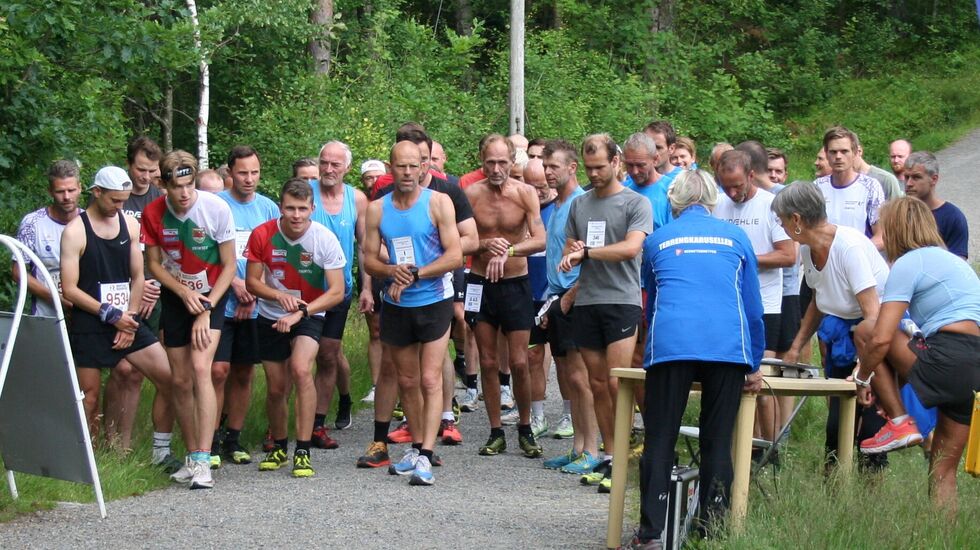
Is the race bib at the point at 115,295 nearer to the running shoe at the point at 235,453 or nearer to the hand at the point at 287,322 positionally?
the hand at the point at 287,322

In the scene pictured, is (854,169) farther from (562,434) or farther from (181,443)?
(181,443)

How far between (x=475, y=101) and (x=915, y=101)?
1287cm

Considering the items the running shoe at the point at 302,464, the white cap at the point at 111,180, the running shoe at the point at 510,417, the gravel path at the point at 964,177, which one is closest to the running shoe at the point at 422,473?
the running shoe at the point at 302,464

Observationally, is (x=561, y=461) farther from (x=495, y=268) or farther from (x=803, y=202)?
(x=803, y=202)

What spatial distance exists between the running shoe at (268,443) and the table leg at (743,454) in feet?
12.5

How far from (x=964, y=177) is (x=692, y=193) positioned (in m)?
22.3

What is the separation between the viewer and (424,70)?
25.5 m

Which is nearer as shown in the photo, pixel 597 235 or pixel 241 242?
pixel 597 235

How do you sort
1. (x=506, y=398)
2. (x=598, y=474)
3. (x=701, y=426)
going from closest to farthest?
(x=701, y=426), (x=598, y=474), (x=506, y=398)

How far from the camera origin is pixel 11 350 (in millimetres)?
6949

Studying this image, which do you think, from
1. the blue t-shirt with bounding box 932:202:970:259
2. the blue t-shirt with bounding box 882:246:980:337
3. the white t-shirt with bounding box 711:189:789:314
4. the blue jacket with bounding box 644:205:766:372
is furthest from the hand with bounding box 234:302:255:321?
the blue t-shirt with bounding box 932:202:970:259

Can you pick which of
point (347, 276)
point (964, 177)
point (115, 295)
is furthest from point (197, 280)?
point (964, 177)

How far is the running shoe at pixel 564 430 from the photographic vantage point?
10.5 metres

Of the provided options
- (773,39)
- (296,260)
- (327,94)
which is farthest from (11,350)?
(773,39)
